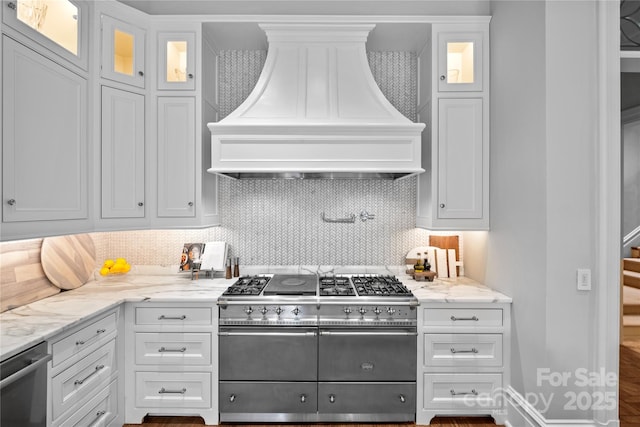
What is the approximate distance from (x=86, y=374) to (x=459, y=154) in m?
2.78

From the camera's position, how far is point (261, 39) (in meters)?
2.83

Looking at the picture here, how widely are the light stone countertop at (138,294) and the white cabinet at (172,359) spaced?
4.1 inches

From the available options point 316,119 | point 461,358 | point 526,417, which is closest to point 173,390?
point 461,358

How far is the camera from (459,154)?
2615 millimetres

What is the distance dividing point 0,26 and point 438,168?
2607 millimetres

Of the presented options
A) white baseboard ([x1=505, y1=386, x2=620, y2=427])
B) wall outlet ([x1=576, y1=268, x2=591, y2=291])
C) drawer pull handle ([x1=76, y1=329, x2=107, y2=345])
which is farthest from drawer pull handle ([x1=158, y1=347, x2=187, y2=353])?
wall outlet ([x1=576, y1=268, x2=591, y2=291])

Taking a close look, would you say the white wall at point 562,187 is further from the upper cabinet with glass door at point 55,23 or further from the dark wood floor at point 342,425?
the upper cabinet with glass door at point 55,23

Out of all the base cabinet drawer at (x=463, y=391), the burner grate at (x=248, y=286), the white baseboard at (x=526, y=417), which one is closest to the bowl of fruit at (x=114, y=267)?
the burner grate at (x=248, y=286)

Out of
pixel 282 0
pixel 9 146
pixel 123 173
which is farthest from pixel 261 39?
pixel 9 146

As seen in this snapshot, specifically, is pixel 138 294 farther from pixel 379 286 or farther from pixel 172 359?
pixel 379 286

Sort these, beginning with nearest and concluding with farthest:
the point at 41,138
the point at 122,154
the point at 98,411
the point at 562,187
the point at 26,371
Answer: the point at 26,371
the point at 41,138
the point at 562,187
the point at 98,411
the point at 122,154

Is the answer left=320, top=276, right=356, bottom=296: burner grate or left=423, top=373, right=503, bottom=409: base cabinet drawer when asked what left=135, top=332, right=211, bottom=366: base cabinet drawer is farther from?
left=423, top=373, right=503, bottom=409: base cabinet drawer

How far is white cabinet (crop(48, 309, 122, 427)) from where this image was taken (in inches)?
70.7

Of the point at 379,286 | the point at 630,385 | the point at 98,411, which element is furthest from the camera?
the point at 630,385
